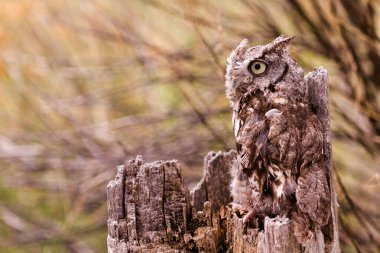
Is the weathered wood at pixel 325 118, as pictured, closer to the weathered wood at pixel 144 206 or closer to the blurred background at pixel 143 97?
the weathered wood at pixel 144 206

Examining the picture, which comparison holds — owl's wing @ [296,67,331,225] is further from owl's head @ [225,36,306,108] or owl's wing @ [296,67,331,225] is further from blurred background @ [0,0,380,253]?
blurred background @ [0,0,380,253]

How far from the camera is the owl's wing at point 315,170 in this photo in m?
2.17

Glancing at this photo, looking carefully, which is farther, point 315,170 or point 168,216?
point 168,216

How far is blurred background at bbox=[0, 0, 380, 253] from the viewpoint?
3.95 m

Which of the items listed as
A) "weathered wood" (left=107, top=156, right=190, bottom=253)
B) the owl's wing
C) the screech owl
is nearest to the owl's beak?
the screech owl

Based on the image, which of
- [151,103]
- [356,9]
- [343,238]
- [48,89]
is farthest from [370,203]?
[48,89]

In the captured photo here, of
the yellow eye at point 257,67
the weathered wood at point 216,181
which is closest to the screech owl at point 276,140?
the yellow eye at point 257,67

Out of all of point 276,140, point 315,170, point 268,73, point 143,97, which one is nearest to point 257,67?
point 268,73

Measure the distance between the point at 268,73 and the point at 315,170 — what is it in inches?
16.1

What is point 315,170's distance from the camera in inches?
88.4

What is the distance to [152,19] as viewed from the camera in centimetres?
527

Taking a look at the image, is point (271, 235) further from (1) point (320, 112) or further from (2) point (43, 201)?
(2) point (43, 201)

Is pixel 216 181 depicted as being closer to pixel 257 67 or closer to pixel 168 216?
pixel 168 216

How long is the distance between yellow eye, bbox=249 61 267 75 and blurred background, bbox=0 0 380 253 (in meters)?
0.97
